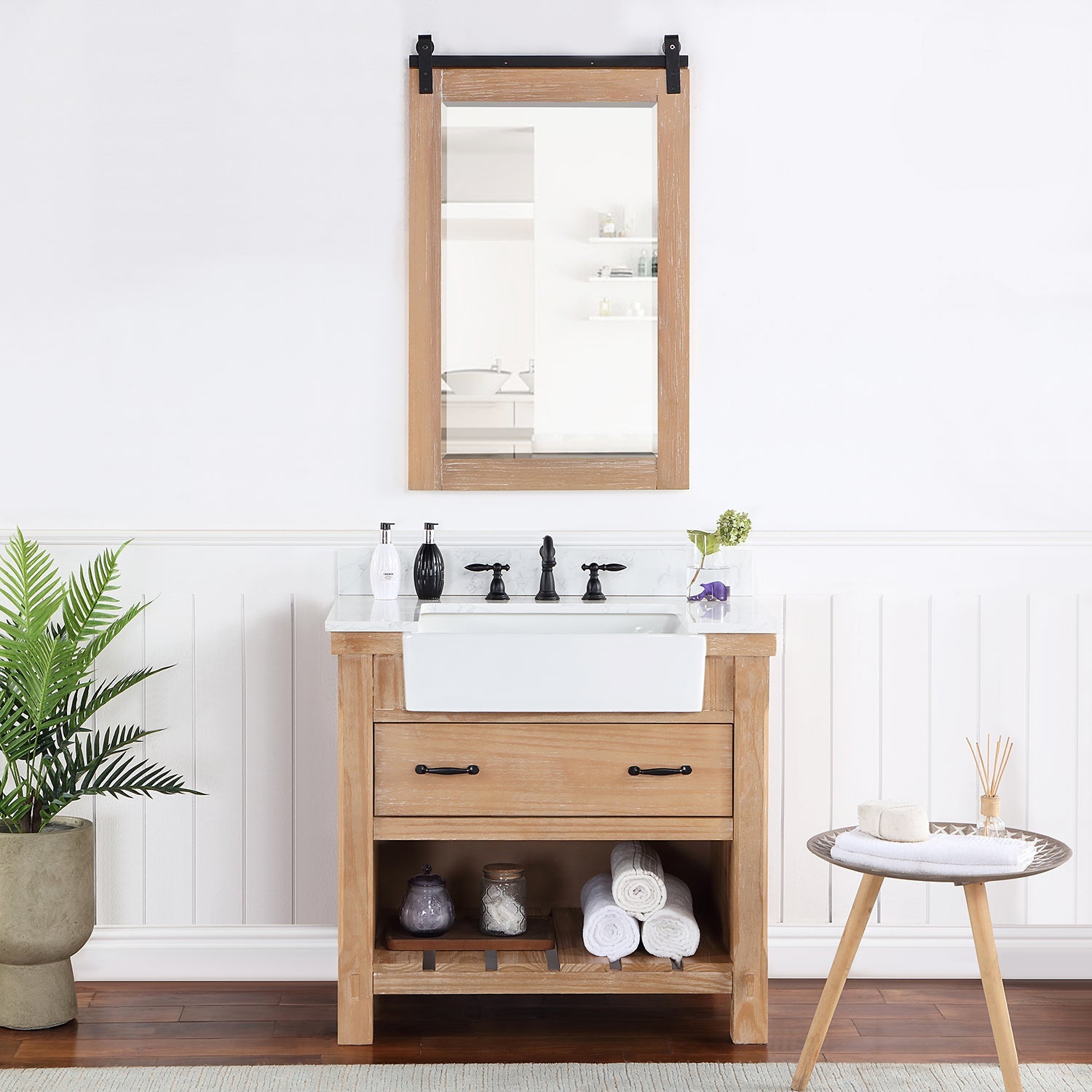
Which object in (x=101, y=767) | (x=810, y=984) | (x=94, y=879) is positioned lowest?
(x=810, y=984)

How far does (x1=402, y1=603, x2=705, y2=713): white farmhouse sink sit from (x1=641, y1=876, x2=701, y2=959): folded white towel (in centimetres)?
42

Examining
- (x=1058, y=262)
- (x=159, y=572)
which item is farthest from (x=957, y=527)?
(x=159, y=572)

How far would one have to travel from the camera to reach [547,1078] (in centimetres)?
209

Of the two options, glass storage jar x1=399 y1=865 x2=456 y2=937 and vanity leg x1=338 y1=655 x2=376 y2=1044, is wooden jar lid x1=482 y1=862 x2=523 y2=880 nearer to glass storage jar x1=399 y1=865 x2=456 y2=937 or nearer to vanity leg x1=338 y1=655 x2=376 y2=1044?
glass storage jar x1=399 y1=865 x2=456 y2=937

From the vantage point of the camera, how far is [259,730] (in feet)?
8.48

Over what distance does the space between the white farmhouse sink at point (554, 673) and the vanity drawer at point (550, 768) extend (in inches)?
1.9

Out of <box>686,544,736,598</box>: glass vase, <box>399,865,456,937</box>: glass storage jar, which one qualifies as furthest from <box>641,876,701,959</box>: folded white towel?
<box>686,544,736,598</box>: glass vase

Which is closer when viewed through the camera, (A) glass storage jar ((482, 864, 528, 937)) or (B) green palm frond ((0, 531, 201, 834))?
(B) green palm frond ((0, 531, 201, 834))

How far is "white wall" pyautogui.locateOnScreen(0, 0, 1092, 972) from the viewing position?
8.40 ft

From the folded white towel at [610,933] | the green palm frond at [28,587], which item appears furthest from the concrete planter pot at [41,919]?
the folded white towel at [610,933]

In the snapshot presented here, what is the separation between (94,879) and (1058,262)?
8.38 ft

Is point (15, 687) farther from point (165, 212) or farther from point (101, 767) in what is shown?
point (165, 212)

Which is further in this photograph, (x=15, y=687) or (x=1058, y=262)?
(x=1058, y=262)

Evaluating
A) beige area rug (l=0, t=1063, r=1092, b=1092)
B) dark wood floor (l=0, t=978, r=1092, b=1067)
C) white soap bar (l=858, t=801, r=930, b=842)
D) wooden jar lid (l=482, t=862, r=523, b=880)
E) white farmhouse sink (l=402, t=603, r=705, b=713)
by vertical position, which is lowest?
dark wood floor (l=0, t=978, r=1092, b=1067)
